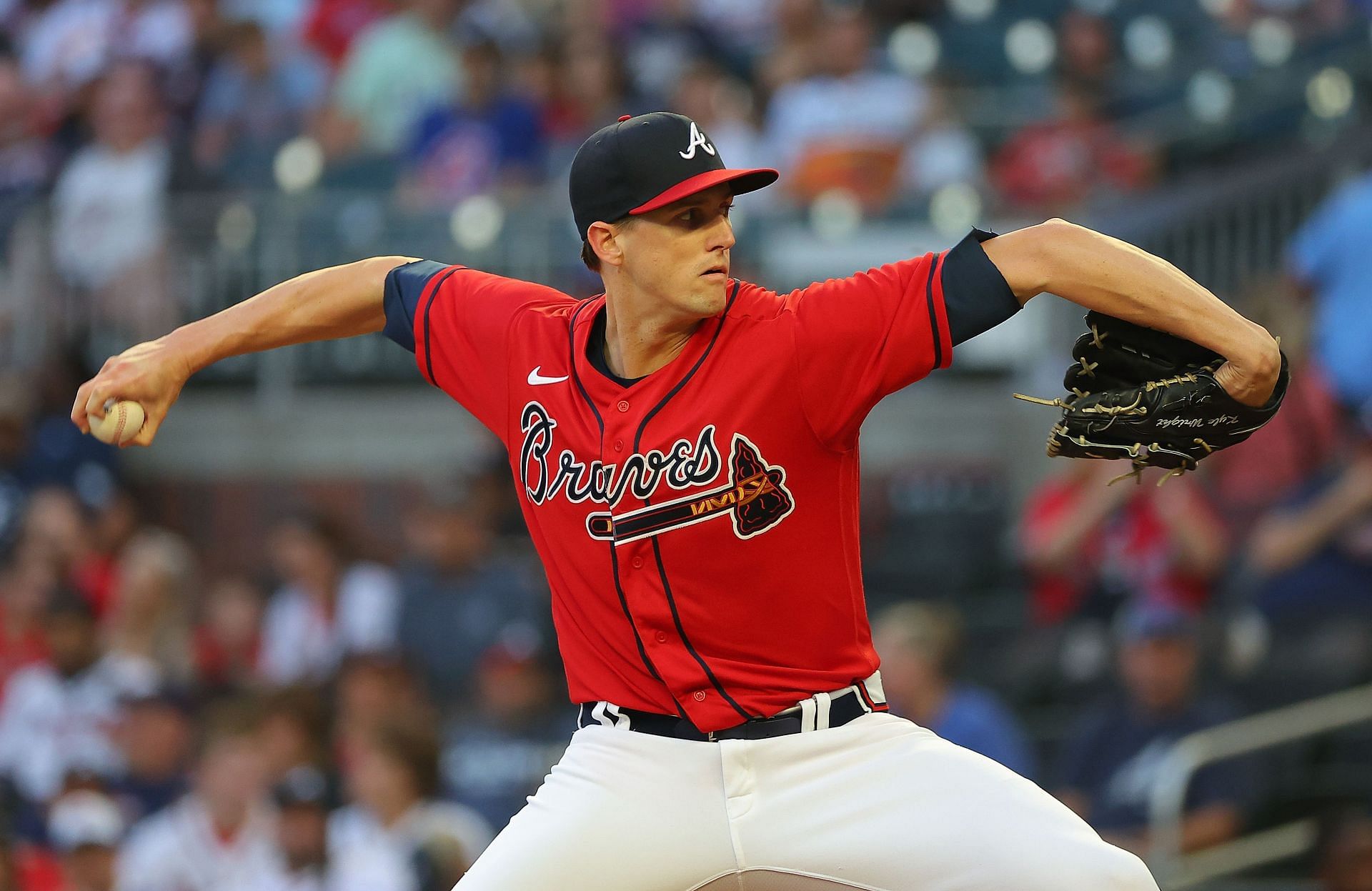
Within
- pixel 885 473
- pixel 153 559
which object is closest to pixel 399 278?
pixel 153 559

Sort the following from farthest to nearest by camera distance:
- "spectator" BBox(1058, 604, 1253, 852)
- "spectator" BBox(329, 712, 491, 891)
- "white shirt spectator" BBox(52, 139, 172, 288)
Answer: "white shirt spectator" BBox(52, 139, 172, 288) < "spectator" BBox(329, 712, 491, 891) < "spectator" BBox(1058, 604, 1253, 852)

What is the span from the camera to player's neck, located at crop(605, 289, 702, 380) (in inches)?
148

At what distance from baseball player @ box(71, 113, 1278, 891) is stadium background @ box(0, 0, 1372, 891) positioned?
2.83 m

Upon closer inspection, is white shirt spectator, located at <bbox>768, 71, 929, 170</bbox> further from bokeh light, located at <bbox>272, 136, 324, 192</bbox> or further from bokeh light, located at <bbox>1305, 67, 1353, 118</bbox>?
bokeh light, located at <bbox>272, 136, 324, 192</bbox>

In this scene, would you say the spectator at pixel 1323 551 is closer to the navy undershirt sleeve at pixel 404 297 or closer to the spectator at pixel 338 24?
the navy undershirt sleeve at pixel 404 297

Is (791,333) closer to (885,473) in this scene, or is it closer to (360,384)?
(885,473)

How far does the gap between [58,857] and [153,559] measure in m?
1.70

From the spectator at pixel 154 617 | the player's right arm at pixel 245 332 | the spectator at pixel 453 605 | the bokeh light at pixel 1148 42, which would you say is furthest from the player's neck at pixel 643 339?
the bokeh light at pixel 1148 42

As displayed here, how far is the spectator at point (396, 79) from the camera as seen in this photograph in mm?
10852

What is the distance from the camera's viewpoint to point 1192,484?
7.50 m

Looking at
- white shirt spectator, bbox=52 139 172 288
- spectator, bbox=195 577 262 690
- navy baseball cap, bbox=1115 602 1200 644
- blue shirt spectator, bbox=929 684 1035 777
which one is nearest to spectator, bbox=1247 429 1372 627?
Result: navy baseball cap, bbox=1115 602 1200 644

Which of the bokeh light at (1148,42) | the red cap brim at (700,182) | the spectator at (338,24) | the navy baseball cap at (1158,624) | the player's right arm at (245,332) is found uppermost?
the spectator at (338,24)

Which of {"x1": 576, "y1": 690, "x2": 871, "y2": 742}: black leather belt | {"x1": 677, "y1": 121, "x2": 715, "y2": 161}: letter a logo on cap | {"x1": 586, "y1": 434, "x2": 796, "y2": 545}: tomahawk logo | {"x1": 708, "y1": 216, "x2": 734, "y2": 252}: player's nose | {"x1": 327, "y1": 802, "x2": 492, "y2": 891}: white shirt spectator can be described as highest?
{"x1": 677, "y1": 121, "x2": 715, "y2": 161}: letter a logo on cap

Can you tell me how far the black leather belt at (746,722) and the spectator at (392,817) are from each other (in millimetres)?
2919
